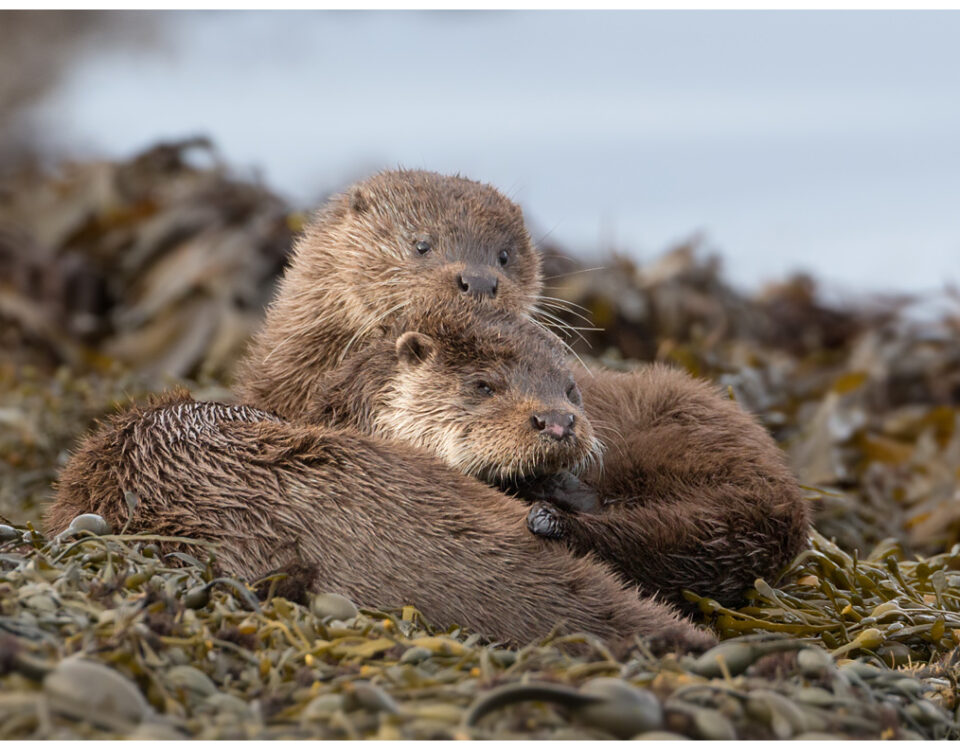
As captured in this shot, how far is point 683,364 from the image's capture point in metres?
6.58

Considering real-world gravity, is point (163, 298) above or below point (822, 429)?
below

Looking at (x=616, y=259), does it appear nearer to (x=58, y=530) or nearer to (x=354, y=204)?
(x=354, y=204)

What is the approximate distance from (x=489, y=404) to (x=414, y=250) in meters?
1.09

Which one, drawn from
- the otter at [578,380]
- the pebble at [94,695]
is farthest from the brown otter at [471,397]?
the pebble at [94,695]

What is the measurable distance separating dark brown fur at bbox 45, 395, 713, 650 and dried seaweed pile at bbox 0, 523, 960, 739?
0.29 ft

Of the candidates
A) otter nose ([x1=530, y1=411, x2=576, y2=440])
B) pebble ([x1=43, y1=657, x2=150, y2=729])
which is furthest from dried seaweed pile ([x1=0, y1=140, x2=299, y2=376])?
pebble ([x1=43, y1=657, x2=150, y2=729])

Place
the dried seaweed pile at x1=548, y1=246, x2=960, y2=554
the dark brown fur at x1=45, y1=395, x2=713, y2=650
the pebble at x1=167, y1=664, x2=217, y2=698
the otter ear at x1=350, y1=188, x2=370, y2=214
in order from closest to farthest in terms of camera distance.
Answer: the pebble at x1=167, y1=664, x2=217, y2=698
the dark brown fur at x1=45, y1=395, x2=713, y2=650
the otter ear at x1=350, y1=188, x2=370, y2=214
the dried seaweed pile at x1=548, y1=246, x2=960, y2=554

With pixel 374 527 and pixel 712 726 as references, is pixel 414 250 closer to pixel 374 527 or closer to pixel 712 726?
pixel 374 527

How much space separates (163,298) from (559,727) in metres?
6.22

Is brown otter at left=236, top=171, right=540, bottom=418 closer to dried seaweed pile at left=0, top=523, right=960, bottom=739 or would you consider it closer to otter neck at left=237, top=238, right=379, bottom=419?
otter neck at left=237, top=238, right=379, bottom=419

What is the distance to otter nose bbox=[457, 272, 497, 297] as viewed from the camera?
4344 millimetres

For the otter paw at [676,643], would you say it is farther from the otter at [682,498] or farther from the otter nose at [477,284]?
the otter nose at [477,284]

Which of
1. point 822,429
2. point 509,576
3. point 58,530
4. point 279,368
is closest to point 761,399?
point 822,429

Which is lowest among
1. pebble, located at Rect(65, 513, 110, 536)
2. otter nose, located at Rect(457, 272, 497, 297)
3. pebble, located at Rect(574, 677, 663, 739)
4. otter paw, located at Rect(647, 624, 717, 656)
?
pebble, located at Rect(65, 513, 110, 536)
